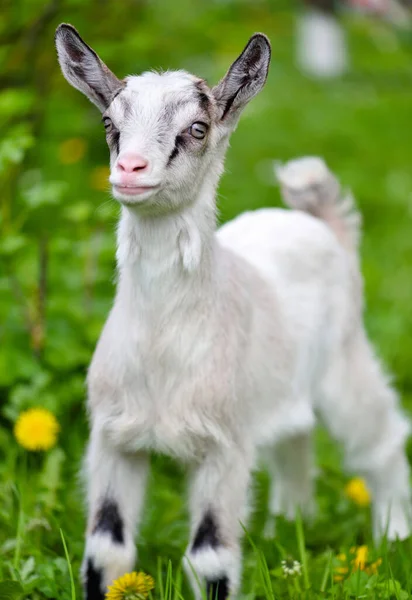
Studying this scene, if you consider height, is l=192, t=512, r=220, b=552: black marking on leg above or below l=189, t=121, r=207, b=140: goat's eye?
below

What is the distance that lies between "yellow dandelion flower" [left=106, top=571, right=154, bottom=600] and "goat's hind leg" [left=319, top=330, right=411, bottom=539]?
1.19 meters

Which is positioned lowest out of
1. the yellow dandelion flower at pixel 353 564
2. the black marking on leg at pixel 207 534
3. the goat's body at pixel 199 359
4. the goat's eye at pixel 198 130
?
the yellow dandelion flower at pixel 353 564

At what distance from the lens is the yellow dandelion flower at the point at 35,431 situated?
12.6 ft

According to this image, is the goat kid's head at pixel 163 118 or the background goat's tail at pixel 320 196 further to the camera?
the background goat's tail at pixel 320 196

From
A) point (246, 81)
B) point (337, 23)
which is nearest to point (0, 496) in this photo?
point (246, 81)

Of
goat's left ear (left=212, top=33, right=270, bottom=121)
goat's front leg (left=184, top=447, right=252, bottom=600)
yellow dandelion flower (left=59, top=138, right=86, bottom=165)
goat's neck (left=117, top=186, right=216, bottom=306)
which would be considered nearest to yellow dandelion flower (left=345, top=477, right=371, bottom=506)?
goat's front leg (left=184, top=447, right=252, bottom=600)

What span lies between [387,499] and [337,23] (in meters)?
12.8

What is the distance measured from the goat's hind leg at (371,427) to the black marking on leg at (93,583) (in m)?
1.17

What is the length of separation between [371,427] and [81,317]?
1339 mm

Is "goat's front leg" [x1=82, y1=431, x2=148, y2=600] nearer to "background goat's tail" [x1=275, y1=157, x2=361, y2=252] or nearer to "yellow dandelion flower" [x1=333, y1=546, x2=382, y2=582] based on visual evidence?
"yellow dandelion flower" [x1=333, y1=546, x2=382, y2=582]

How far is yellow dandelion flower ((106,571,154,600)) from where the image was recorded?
2881 mm

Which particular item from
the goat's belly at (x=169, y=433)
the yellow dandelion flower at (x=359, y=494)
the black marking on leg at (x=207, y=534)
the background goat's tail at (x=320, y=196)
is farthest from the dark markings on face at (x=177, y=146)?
the yellow dandelion flower at (x=359, y=494)

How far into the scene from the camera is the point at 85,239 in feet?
15.2

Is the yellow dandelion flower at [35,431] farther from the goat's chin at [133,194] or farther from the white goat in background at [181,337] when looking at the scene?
the goat's chin at [133,194]
